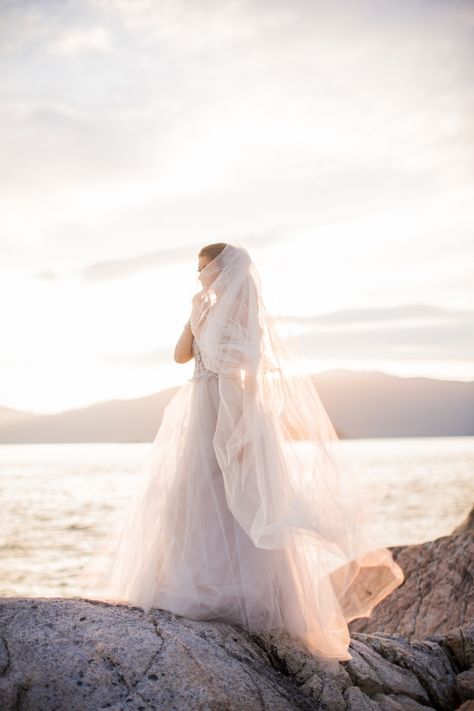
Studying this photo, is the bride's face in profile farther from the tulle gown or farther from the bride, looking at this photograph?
the tulle gown

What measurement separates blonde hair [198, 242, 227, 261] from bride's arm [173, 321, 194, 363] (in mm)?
592

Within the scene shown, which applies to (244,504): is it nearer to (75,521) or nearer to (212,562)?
(212,562)

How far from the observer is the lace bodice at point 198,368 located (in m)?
5.37

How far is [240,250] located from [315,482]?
6.28 feet

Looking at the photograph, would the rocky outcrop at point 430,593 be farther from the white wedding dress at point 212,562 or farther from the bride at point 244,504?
the white wedding dress at point 212,562

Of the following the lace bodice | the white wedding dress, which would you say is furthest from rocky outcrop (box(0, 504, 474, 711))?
the lace bodice

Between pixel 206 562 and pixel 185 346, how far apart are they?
174 cm

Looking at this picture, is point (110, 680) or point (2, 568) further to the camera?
point (2, 568)

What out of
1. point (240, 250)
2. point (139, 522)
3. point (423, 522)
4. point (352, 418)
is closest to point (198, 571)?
point (139, 522)

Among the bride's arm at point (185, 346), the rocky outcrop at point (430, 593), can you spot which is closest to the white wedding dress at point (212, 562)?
the bride's arm at point (185, 346)

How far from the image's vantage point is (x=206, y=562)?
188 inches

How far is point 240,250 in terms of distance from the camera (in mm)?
5375

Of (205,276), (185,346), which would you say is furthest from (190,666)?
(205,276)

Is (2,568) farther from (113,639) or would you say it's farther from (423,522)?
(113,639)
